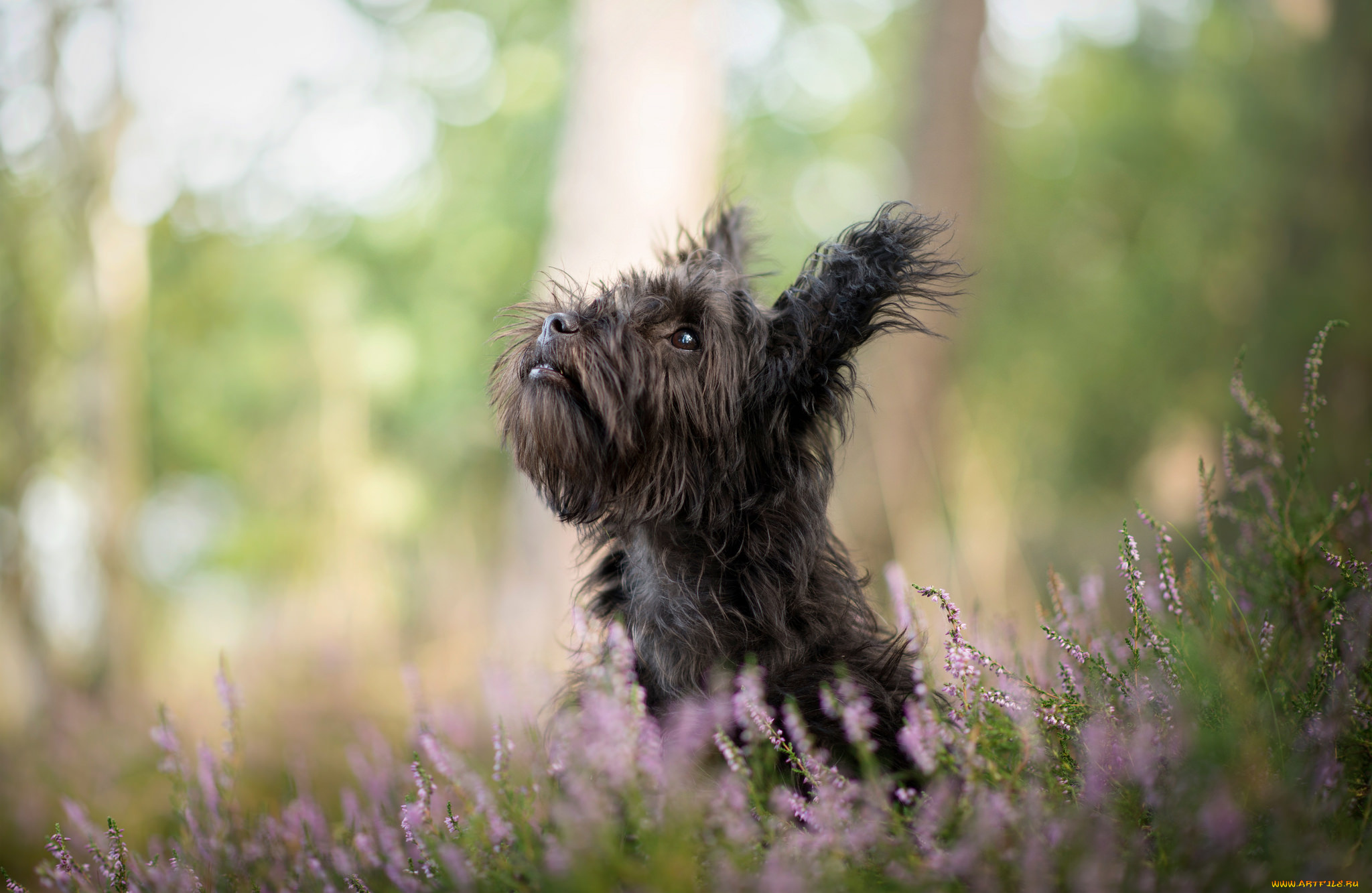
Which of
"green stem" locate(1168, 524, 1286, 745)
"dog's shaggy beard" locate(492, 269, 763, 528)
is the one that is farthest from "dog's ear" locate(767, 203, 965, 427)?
"green stem" locate(1168, 524, 1286, 745)

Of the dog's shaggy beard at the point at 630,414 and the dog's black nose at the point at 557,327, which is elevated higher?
the dog's black nose at the point at 557,327

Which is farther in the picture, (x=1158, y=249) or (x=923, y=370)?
(x=1158, y=249)

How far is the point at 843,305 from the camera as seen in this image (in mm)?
2496

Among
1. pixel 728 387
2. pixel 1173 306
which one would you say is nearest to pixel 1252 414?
pixel 728 387

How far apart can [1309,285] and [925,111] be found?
508 cm

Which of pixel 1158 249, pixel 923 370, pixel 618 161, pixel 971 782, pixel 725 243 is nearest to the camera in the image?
pixel 971 782

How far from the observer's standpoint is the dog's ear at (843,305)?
2.48 metres

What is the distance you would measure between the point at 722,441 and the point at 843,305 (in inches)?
20.8

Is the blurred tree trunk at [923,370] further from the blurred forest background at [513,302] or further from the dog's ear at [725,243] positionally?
the dog's ear at [725,243]

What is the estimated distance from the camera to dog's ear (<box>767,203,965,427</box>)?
248 cm

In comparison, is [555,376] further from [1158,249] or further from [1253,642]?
Result: [1158,249]

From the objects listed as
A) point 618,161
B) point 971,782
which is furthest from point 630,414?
point 618,161

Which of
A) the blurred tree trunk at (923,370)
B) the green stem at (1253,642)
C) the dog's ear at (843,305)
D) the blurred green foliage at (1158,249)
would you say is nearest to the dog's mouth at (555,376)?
the dog's ear at (843,305)

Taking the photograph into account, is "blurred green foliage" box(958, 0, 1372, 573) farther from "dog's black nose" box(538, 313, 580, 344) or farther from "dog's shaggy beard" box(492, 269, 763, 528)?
"dog's black nose" box(538, 313, 580, 344)
